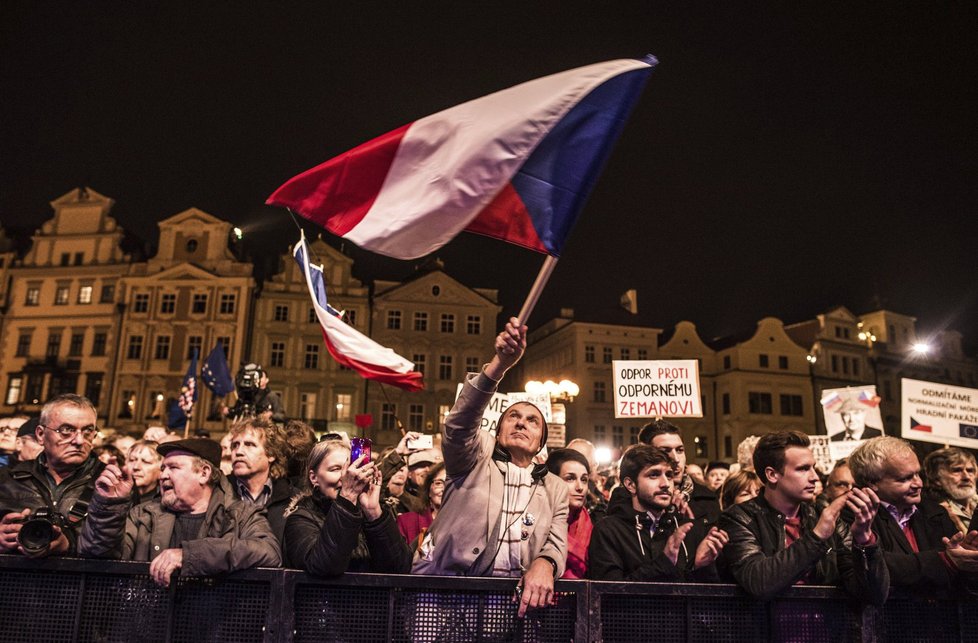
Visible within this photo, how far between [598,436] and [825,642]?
5149 cm

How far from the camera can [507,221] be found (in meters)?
4.80

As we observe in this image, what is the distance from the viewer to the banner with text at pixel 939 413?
39.8ft

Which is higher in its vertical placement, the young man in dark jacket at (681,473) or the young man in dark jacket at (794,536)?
the young man in dark jacket at (681,473)

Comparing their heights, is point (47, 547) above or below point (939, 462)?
below

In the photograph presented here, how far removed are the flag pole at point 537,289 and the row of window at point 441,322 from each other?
47914 mm

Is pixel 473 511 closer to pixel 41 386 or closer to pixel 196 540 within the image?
pixel 196 540

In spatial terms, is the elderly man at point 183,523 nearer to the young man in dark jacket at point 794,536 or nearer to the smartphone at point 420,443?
the young man in dark jacket at point 794,536

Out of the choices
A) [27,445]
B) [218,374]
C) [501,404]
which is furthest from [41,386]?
[27,445]

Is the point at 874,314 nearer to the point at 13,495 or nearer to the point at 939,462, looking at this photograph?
the point at 939,462

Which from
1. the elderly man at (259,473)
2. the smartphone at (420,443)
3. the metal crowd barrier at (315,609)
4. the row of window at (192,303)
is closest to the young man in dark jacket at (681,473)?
the metal crowd barrier at (315,609)

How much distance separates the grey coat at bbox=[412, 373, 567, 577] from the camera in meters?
4.03

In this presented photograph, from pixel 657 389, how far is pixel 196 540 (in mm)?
9426

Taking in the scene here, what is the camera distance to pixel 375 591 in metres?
3.59

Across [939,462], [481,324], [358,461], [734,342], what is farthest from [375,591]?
[734,342]
